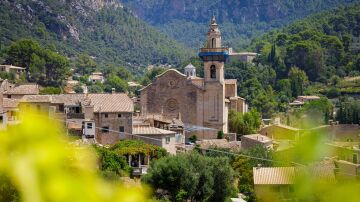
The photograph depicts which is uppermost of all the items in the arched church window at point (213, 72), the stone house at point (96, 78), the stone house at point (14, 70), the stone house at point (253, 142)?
the stone house at point (96, 78)

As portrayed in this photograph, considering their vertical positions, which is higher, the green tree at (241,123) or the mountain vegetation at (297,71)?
the mountain vegetation at (297,71)

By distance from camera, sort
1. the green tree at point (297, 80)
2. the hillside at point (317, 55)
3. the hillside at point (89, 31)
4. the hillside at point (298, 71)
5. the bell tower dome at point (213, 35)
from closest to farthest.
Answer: the bell tower dome at point (213, 35), the hillside at point (298, 71), the green tree at point (297, 80), the hillside at point (317, 55), the hillside at point (89, 31)

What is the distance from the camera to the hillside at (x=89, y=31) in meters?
85.9

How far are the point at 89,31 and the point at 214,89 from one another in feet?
231

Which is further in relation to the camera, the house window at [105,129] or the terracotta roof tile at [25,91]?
the terracotta roof tile at [25,91]

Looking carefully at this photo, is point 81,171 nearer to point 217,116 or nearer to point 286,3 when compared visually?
point 217,116

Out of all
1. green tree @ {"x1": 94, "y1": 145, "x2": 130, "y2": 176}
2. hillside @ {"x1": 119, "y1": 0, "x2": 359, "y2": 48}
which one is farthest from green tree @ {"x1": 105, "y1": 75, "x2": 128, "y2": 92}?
hillside @ {"x1": 119, "y1": 0, "x2": 359, "y2": 48}

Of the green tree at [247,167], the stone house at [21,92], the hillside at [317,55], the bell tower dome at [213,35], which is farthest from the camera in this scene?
the hillside at [317,55]

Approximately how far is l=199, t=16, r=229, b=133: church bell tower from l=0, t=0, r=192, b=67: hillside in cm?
4292

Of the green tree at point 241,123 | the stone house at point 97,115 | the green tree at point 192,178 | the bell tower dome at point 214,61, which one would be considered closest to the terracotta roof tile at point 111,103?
the stone house at point 97,115

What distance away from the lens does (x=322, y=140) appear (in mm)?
986

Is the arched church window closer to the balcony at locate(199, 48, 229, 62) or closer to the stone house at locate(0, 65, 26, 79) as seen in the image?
the balcony at locate(199, 48, 229, 62)

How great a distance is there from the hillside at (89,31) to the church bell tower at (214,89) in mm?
42918

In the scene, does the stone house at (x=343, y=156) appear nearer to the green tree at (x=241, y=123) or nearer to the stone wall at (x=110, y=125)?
the stone wall at (x=110, y=125)
